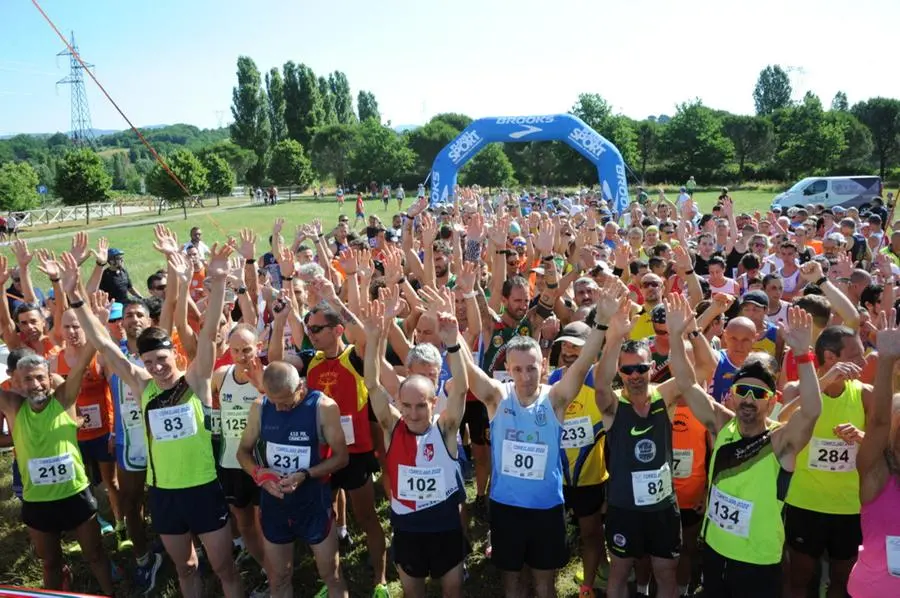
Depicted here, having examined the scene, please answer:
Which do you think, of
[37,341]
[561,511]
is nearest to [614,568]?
[561,511]

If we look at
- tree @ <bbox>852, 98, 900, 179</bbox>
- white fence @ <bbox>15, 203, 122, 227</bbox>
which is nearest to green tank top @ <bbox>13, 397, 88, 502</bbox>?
white fence @ <bbox>15, 203, 122, 227</bbox>

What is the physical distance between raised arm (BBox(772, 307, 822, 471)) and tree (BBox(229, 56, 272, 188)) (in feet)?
243

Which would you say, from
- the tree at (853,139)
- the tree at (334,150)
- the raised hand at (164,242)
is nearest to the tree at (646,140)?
the tree at (853,139)

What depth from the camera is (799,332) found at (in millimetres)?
3250

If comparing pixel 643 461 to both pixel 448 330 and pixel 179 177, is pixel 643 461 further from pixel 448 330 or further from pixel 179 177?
pixel 179 177

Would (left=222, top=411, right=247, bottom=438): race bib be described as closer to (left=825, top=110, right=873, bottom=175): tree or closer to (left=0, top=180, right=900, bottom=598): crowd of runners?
(left=0, top=180, right=900, bottom=598): crowd of runners

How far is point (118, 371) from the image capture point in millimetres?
4137

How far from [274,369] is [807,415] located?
9.31ft

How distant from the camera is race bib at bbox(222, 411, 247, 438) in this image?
4246mm

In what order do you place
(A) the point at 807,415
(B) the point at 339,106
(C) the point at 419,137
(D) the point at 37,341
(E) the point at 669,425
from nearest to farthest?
1. (A) the point at 807,415
2. (E) the point at 669,425
3. (D) the point at 37,341
4. (C) the point at 419,137
5. (B) the point at 339,106

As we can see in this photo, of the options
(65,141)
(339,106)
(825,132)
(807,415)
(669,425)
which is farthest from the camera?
(65,141)

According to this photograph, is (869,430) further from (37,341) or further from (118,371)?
(37,341)

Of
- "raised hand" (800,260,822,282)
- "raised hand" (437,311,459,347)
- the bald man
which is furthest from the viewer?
"raised hand" (800,260,822,282)

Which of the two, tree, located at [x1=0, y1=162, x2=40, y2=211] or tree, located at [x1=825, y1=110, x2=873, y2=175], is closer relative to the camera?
tree, located at [x1=0, y1=162, x2=40, y2=211]
